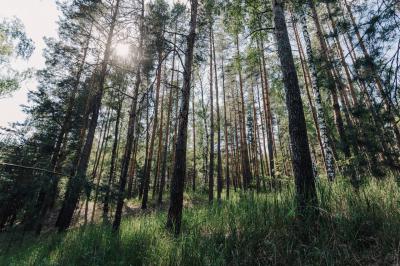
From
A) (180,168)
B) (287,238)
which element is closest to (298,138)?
(287,238)

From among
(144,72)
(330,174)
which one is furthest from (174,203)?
(330,174)

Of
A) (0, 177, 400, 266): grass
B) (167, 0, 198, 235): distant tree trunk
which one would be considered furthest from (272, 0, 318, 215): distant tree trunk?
(167, 0, 198, 235): distant tree trunk

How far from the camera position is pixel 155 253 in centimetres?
342

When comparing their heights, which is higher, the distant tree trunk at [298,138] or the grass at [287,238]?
the distant tree trunk at [298,138]

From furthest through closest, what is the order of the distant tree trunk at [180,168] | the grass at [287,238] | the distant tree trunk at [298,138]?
the distant tree trunk at [180,168] → the distant tree trunk at [298,138] → the grass at [287,238]

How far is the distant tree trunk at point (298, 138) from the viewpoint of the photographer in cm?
317

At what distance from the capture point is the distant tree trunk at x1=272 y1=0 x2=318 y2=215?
125 inches

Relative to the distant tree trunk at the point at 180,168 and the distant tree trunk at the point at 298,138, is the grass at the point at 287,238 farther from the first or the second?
the distant tree trunk at the point at 180,168

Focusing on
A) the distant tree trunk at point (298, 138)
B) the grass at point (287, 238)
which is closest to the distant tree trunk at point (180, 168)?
the grass at point (287, 238)

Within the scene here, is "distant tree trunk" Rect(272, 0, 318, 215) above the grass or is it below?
above

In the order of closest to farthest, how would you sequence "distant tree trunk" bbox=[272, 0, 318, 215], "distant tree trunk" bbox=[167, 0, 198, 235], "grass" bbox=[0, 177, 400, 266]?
1. "grass" bbox=[0, 177, 400, 266]
2. "distant tree trunk" bbox=[272, 0, 318, 215]
3. "distant tree trunk" bbox=[167, 0, 198, 235]

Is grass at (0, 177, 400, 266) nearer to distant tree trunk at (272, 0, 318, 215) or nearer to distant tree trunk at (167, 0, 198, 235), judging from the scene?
distant tree trunk at (272, 0, 318, 215)

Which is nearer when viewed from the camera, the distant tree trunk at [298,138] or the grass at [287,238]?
the grass at [287,238]

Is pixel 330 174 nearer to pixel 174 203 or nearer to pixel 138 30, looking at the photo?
pixel 174 203
